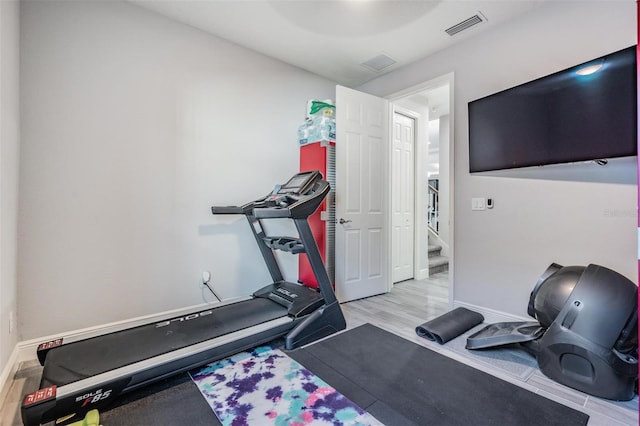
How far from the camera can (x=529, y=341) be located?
77.2 inches

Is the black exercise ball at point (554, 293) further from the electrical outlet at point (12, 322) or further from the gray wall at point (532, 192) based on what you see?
the electrical outlet at point (12, 322)

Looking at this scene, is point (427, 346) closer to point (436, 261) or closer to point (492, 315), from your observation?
point (492, 315)

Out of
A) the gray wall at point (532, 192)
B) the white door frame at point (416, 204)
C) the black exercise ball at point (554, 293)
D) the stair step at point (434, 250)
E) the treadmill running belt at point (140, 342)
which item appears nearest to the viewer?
the treadmill running belt at point (140, 342)

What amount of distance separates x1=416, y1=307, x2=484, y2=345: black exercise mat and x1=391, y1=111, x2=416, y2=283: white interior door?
4.69ft

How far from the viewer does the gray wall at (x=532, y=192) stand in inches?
81.4

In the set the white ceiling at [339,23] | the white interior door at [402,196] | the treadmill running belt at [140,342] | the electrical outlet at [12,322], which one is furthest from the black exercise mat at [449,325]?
the electrical outlet at [12,322]

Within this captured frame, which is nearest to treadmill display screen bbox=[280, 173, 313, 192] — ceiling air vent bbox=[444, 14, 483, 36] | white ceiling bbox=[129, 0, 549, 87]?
white ceiling bbox=[129, 0, 549, 87]

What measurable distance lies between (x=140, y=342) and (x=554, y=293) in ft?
8.74

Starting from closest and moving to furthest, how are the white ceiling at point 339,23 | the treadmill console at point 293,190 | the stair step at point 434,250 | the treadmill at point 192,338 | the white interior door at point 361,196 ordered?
the treadmill at point 192,338, the treadmill console at point 293,190, the white ceiling at point 339,23, the white interior door at point 361,196, the stair step at point 434,250

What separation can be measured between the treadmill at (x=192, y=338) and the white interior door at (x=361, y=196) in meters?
0.76

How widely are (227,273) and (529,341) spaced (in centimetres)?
255

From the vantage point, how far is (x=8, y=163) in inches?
70.2

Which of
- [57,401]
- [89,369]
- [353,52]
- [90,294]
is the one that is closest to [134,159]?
[90,294]

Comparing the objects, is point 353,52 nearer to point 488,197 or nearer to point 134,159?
point 488,197
